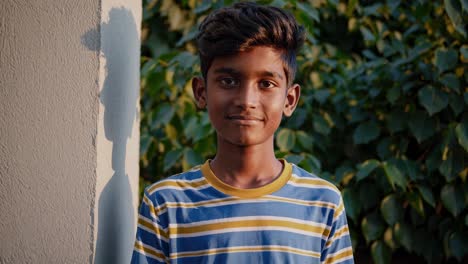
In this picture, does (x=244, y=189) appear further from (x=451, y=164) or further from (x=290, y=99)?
(x=451, y=164)

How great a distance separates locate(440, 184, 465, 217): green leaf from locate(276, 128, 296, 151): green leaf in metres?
0.73

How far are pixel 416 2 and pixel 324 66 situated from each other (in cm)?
55

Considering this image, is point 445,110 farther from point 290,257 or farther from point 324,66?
point 290,257

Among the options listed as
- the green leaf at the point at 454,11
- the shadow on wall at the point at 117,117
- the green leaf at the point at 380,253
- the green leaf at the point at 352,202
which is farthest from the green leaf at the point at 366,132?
the shadow on wall at the point at 117,117

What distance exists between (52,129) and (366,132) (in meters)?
1.88

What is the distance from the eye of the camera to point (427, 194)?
285cm

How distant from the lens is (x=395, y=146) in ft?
9.78

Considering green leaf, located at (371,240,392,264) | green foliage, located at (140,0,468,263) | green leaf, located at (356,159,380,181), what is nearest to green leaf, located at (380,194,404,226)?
green foliage, located at (140,0,468,263)

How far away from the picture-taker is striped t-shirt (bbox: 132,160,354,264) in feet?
4.46

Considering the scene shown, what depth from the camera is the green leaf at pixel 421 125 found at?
9.37 feet

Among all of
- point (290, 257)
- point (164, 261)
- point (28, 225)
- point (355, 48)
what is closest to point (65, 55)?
point (28, 225)

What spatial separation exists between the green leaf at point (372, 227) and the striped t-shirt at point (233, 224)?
1.52 meters

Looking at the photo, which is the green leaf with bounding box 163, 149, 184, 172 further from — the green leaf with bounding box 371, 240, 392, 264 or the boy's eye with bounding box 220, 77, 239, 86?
the boy's eye with bounding box 220, 77, 239, 86

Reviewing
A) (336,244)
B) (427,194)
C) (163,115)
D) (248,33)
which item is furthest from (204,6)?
(336,244)
